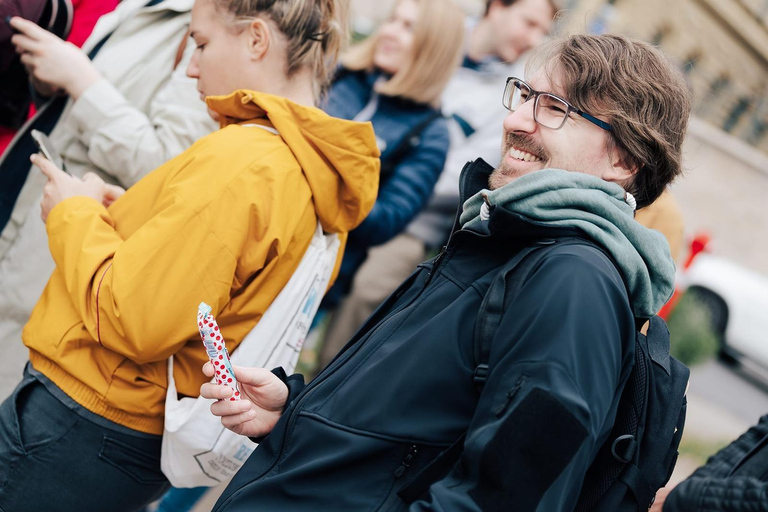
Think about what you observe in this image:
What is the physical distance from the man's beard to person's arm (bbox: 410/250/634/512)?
0.34 m

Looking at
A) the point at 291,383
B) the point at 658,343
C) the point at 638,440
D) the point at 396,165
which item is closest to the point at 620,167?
the point at 658,343

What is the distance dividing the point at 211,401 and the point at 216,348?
42 centimetres

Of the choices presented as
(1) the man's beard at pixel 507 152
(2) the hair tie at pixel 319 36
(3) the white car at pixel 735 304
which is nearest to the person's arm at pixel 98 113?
(2) the hair tie at pixel 319 36

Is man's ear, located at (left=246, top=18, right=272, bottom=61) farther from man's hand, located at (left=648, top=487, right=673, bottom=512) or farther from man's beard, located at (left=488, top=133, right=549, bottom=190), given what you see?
man's hand, located at (left=648, top=487, right=673, bottom=512)

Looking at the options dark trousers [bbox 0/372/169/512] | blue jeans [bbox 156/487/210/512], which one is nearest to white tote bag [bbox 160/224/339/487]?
dark trousers [bbox 0/372/169/512]

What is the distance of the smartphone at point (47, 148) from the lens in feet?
7.00

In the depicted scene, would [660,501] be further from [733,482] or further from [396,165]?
[396,165]

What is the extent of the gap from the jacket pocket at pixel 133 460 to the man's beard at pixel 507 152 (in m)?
1.13

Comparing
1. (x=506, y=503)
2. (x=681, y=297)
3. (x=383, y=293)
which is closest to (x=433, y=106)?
(x=383, y=293)

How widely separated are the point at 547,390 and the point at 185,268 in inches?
36.1

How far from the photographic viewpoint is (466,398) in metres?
1.36

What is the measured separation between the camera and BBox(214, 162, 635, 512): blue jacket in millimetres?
1181

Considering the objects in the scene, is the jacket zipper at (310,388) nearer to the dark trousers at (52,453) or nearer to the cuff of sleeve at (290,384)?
the cuff of sleeve at (290,384)

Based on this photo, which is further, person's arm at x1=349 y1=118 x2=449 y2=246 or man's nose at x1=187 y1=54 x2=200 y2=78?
person's arm at x1=349 y1=118 x2=449 y2=246
